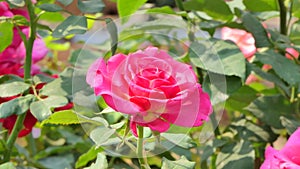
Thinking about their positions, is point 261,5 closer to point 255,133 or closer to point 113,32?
point 255,133

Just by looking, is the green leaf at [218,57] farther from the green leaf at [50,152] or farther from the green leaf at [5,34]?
the green leaf at [50,152]

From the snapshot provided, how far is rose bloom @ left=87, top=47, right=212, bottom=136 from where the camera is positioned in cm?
55

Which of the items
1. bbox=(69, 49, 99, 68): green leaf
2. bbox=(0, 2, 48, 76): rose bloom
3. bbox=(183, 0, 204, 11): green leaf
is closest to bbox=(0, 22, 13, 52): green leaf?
bbox=(0, 2, 48, 76): rose bloom

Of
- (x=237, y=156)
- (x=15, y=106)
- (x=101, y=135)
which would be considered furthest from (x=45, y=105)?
(x=237, y=156)

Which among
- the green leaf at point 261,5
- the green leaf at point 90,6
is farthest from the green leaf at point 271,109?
the green leaf at point 90,6

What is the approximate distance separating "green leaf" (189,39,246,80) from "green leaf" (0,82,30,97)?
0.22m

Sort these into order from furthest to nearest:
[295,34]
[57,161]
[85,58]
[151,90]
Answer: [57,161] → [295,34] → [85,58] → [151,90]

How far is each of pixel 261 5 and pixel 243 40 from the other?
25 cm

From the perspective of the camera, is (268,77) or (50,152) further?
(50,152)

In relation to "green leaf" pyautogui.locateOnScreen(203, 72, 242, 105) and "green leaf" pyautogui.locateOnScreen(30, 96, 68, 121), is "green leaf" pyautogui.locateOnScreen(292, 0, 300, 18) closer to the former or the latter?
"green leaf" pyautogui.locateOnScreen(203, 72, 242, 105)

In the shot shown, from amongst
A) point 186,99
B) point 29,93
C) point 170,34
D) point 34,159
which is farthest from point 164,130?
point 34,159

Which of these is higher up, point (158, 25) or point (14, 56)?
→ point (158, 25)

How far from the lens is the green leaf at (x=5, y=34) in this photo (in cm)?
82

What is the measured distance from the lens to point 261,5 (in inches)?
36.5
